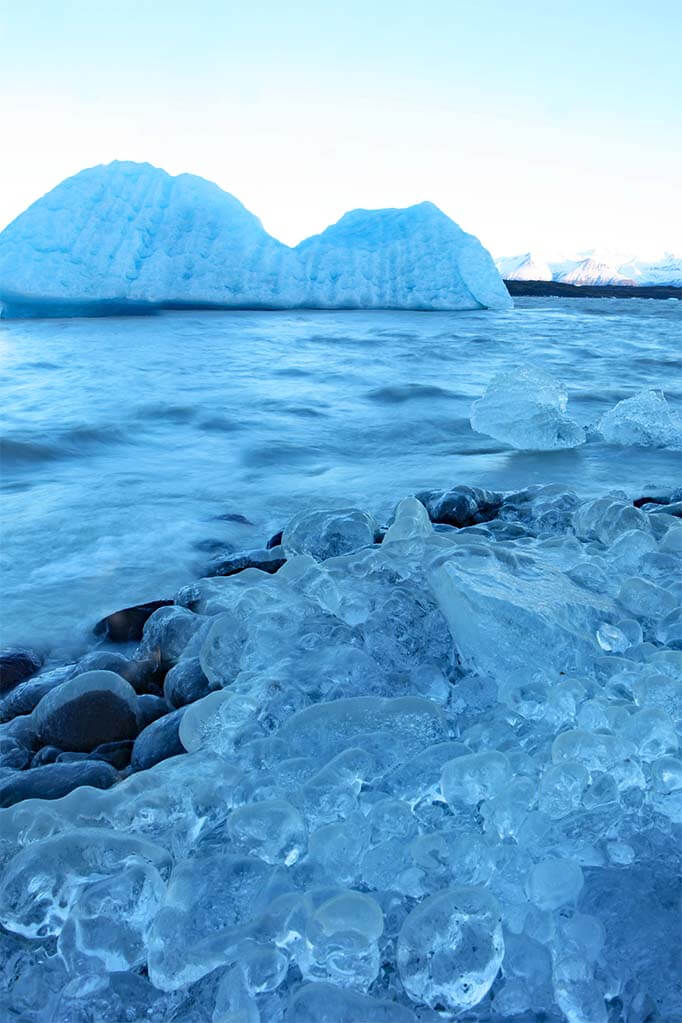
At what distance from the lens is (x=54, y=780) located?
134cm

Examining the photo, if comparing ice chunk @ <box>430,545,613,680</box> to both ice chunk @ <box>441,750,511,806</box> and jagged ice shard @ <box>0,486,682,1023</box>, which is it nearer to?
jagged ice shard @ <box>0,486,682,1023</box>

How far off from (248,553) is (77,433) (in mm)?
2563

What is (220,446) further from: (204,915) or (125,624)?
(204,915)

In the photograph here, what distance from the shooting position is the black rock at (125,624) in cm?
212

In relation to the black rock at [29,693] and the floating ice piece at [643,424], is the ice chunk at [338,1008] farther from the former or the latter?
the floating ice piece at [643,424]

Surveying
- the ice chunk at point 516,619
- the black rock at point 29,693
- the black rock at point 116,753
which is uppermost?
the ice chunk at point 516,619

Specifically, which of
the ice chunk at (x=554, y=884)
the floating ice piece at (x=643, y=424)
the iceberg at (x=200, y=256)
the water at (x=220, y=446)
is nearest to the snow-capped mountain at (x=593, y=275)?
Result: the iceberg at (x=200, y=256)

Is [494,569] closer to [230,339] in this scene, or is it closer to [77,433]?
[77,433]

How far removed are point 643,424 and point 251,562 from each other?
2685 mm

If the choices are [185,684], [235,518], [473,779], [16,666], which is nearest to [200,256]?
[235,518]

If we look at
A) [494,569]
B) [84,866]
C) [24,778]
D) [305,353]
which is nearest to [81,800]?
[84,866]

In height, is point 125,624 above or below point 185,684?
below

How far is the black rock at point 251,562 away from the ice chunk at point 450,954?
1.59 metres

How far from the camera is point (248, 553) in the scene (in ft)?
8.45
